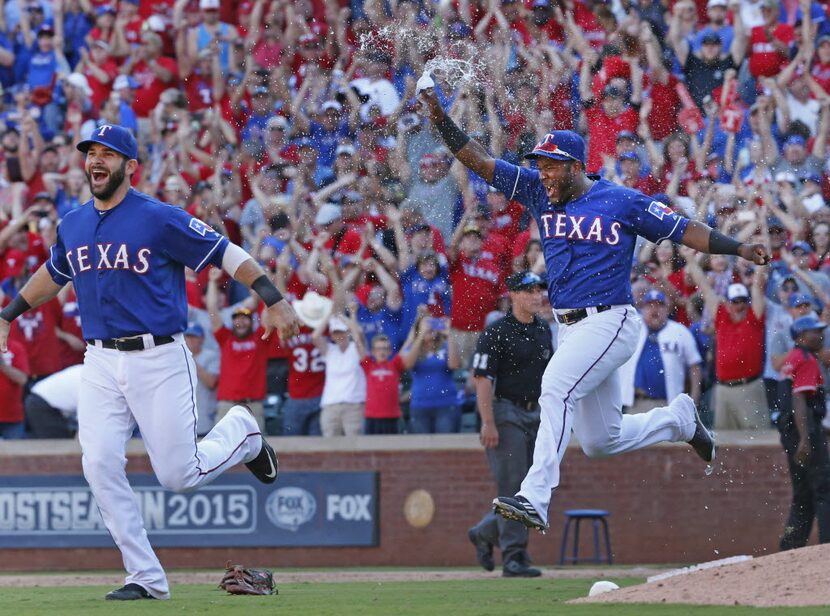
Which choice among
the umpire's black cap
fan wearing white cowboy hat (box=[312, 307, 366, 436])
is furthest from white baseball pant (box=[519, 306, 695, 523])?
fan wearing white cowboy hat (box=[312, 307, 366, 436])

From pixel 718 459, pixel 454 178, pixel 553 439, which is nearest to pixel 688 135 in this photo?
pixel 454 178

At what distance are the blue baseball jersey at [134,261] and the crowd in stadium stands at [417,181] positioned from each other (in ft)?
17.6

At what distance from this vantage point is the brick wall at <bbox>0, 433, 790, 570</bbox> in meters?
13.3

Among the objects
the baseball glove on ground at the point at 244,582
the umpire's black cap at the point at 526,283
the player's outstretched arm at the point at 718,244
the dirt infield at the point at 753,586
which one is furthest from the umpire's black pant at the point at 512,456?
the dirt infield at the point at 753,586

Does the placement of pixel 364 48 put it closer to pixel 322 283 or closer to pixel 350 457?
pixel 322 283

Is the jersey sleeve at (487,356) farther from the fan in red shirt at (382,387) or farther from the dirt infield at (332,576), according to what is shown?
the fan in red shirt at (382,387)

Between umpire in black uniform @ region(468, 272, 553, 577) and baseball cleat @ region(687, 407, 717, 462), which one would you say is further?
umpire in black uniform @ region(468, 272, 553, 577)

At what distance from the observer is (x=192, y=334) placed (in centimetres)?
1384

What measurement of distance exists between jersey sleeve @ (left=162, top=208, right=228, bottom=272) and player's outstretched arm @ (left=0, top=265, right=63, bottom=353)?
80 cm

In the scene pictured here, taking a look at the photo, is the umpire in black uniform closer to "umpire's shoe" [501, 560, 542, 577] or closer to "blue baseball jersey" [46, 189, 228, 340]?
"umpire's shoe" [501, 560, 542, 577]

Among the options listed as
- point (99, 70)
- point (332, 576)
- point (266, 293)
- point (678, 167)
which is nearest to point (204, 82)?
point (99, 70)

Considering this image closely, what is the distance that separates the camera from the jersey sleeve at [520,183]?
8.81 metres

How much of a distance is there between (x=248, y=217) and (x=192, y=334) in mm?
1941

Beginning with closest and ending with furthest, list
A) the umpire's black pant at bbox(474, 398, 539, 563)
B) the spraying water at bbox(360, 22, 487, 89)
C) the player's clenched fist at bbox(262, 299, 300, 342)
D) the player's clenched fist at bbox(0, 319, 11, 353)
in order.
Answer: the player's clenched fist at bbox(262, 299, 300, 342), the player's clenched fist at bbox(0, 319, 11, 353), the umpire's black pant at bbox(474, 398, 539, 563), the spraying water at bbox(360, 22, 487, 89)
